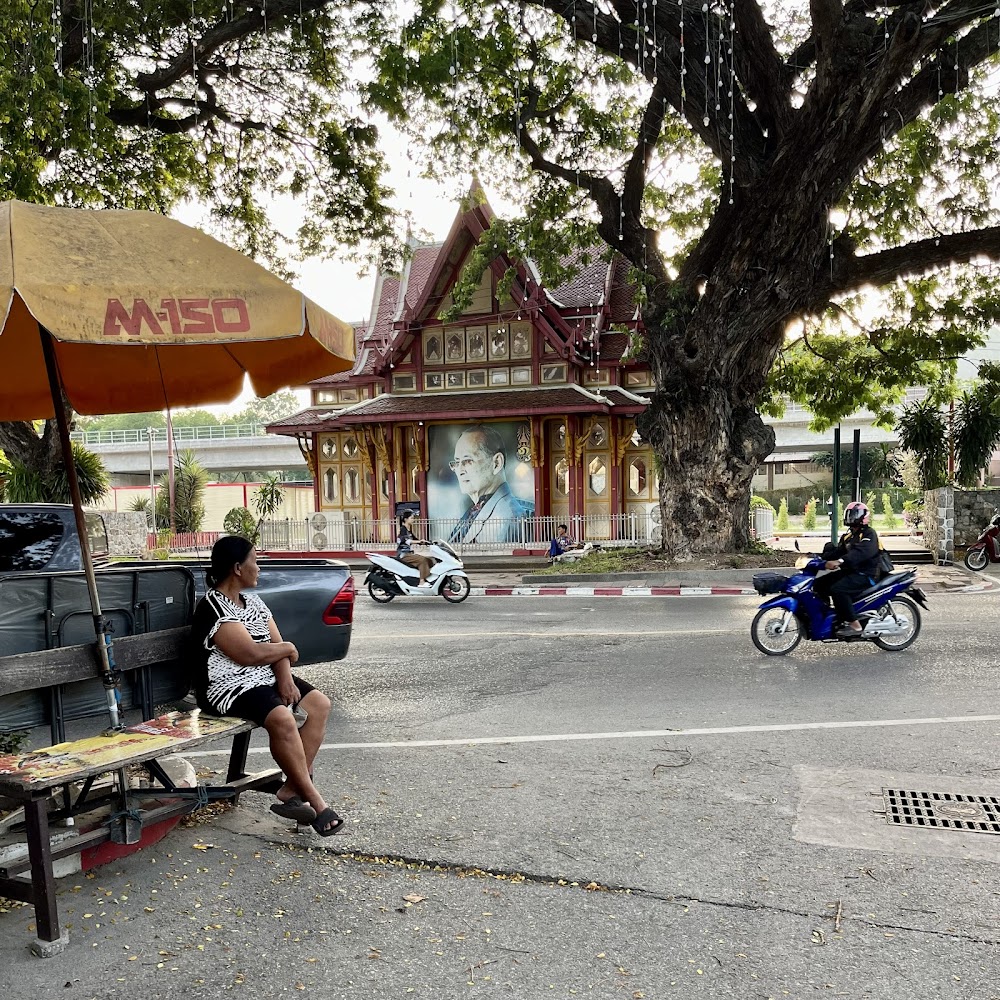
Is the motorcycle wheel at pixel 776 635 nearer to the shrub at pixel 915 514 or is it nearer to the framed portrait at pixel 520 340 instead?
the framed portrait at pixel 520 340

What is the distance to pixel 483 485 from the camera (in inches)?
1078

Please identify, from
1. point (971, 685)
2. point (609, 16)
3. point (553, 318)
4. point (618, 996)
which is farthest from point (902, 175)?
point (618, 996)

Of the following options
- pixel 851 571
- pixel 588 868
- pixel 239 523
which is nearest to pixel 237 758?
pixel 588 868

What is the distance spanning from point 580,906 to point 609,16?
46.9 ft

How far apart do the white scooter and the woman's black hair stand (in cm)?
1078

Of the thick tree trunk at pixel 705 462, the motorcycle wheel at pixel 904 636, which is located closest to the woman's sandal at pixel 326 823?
the motorcycle wheel at pixel 904 636

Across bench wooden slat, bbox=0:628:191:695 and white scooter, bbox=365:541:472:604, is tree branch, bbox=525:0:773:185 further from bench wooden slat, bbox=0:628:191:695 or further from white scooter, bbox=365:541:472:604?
bench wooden slat, bbox=0:628:191:695

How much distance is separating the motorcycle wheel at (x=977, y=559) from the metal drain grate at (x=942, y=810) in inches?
627

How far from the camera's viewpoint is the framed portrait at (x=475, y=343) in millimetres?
27625

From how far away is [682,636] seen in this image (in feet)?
35.0

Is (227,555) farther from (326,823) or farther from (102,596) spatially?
(326,823)

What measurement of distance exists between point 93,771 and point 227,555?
4.36ft

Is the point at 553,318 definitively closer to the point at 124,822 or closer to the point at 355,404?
the point at 355,404

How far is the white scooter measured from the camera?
1562cm
